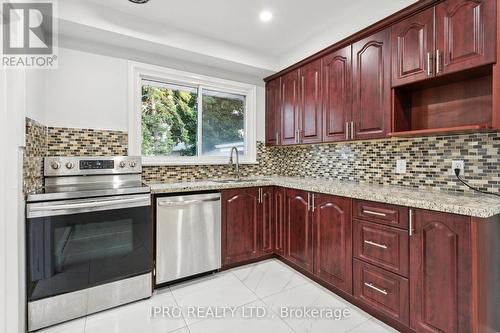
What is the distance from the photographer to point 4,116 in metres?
1.40

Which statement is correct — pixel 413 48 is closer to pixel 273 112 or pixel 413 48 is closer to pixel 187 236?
pixel 273 112

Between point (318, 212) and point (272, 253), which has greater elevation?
point (318, 212)

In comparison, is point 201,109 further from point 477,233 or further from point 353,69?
point 477,233

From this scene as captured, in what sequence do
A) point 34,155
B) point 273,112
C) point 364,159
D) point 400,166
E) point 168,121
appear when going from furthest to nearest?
1. point 273,112
2. point 168,121
3. point 364,159
4. point 400,166
5. point 34,155

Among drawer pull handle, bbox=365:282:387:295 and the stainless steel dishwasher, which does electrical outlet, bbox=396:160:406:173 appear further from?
the stainless steel dishwasher

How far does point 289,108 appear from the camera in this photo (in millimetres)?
3088

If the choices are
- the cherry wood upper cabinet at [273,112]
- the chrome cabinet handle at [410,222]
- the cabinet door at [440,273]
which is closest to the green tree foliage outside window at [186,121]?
the cherry wood upper cabinet at [273,112]

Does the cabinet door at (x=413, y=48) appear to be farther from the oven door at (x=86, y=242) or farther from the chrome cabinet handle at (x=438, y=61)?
the oven door at (x=86, y=242)

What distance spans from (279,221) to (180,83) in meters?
1.94

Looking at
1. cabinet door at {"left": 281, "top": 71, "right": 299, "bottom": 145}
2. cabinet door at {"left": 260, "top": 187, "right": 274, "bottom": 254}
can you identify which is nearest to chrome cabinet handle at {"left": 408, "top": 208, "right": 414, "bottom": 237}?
cabinet door at {"left": 260, "top": 187, "right": 274, "bottom": 254}

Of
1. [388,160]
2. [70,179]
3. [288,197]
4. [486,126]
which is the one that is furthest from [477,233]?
[70,179]

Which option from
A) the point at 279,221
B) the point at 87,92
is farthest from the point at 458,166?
the point at 87,92

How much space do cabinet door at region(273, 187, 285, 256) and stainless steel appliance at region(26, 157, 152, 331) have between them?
52.5 inches

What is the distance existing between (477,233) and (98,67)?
3.16 m
